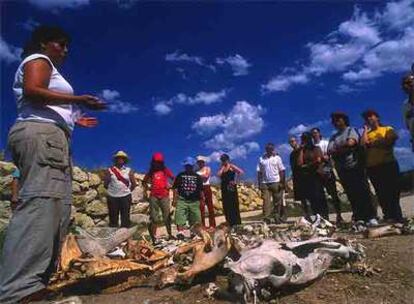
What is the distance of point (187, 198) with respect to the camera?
431 inches

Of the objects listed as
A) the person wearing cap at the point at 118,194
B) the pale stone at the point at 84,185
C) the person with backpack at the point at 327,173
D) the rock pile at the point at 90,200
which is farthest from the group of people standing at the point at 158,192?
the pale stone at the point at 84,185

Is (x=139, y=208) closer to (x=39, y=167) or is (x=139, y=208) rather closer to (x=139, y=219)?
(x=139, y=219)

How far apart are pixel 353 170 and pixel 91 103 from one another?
5771 millimetres

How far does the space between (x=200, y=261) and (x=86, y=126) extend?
1.55m

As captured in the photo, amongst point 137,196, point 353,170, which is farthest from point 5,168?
point 353,170

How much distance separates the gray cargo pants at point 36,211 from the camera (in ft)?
11.7

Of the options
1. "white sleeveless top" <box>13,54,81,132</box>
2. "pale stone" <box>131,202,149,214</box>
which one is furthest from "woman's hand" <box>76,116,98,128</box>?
"pale stone" <box>131,202,149,214</box>

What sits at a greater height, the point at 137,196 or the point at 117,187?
the point at 137,196

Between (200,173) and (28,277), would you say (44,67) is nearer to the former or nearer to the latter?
(28,277)

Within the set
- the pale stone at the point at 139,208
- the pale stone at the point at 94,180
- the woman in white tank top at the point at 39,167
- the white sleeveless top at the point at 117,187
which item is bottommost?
the woman in white tank top at the point at 39,167

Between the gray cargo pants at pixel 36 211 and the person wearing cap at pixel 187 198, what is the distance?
274 inches

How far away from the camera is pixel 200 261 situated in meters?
4.56

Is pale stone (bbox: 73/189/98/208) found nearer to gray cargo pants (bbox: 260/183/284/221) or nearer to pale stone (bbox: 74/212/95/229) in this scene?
pale stone (bbox: 74/212/95/229)

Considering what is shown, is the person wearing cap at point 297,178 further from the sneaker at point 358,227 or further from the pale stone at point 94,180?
the pale stone at point 94,180
